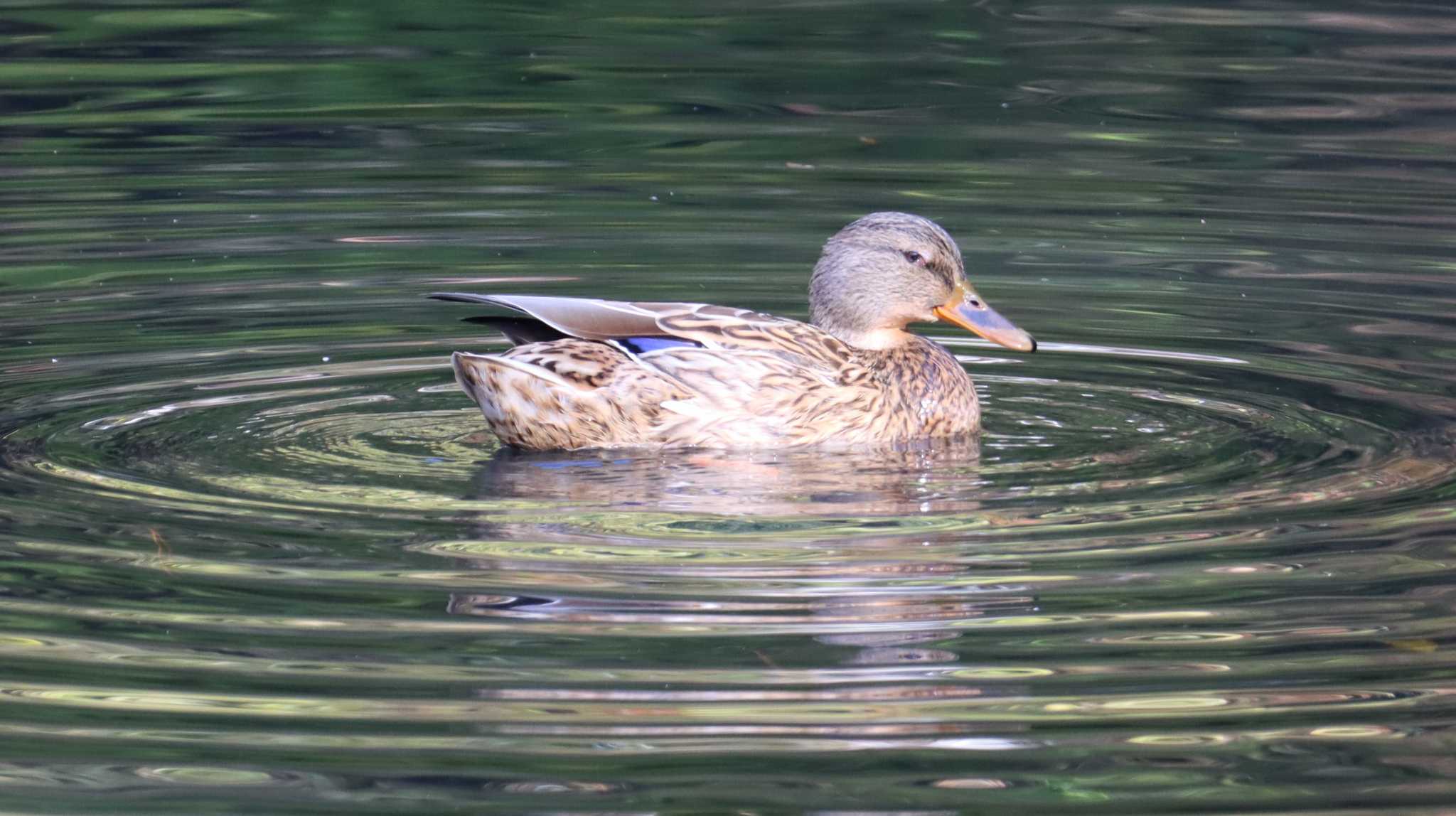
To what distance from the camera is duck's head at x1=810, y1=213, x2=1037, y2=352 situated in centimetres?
838

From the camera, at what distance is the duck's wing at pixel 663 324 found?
7781mm

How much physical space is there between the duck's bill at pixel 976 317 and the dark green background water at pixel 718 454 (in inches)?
12.2

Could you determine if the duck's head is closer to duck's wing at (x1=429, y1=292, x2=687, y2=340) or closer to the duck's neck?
the duck's neck

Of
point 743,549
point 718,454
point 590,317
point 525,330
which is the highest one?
point 590,317

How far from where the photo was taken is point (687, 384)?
7.76m

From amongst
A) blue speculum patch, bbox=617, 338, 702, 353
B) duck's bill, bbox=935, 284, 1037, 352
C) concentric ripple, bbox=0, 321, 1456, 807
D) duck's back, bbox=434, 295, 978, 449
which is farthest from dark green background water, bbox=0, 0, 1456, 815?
blue speculum patch, bbox=617, 338, 702, 353

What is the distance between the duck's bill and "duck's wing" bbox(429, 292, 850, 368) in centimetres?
66

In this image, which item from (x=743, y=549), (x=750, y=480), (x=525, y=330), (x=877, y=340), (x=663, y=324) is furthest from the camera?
(x=877, y=340)

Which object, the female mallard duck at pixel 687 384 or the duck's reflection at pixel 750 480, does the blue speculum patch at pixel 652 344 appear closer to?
the female mallard duck at pixel 687 384

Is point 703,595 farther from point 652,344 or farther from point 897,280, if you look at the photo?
point 897,280

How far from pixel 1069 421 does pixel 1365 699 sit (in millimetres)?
3009

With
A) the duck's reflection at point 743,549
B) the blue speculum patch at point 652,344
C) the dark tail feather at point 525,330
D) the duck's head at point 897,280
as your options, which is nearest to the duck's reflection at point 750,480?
the duck's reflection at point 743,549

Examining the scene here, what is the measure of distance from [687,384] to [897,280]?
1070 millimetres

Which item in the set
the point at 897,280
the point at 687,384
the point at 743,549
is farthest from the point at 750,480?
the point at 897,280
